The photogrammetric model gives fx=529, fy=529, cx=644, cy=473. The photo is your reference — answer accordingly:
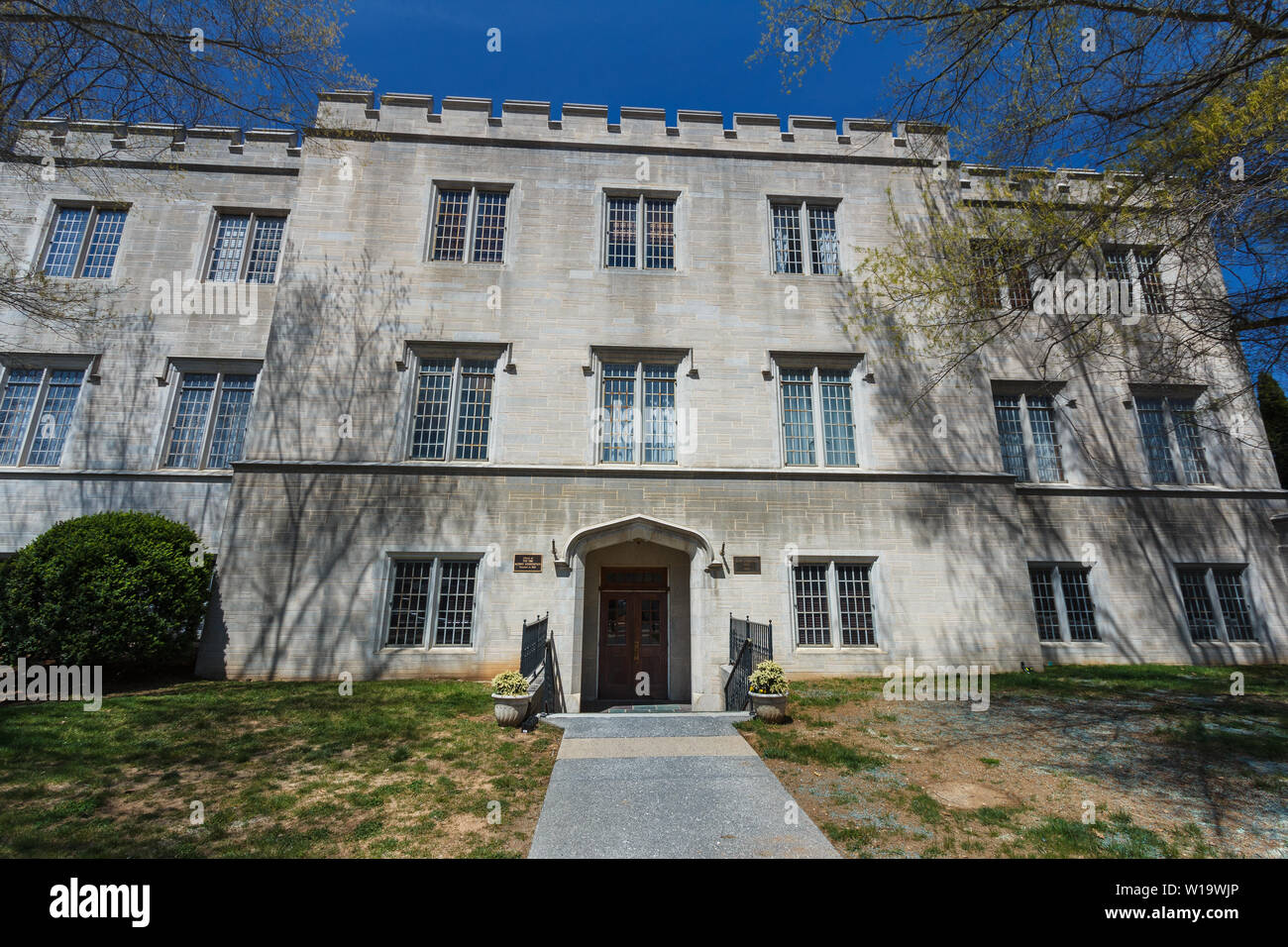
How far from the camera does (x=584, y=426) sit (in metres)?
14.3

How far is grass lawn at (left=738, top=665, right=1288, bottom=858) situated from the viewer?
5.33 metres

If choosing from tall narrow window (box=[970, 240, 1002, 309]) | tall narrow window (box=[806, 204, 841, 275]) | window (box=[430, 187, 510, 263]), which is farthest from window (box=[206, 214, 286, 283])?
tall narrow window (box=[970, 240, 1002, 309])

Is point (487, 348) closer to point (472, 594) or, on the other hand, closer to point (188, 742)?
point (472, 594)

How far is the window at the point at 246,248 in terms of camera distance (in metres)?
16.7

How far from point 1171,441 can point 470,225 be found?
22834mm

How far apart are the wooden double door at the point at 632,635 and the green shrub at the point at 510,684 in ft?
15.9

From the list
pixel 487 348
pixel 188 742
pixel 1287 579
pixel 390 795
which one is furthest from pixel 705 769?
pixel 1287 579

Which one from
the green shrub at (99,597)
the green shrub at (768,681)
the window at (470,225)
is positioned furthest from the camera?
the window at (470,225)

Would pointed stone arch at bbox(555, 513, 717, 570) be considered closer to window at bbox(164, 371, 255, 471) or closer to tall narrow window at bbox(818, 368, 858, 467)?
tall narrow window at bbox(818, 368, 858, 467)

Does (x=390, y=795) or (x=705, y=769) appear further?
(x=705, y=769)

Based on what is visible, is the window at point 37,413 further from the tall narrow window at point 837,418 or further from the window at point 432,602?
the tall narrow window at point 837,418

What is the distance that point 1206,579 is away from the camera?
15.8 meters

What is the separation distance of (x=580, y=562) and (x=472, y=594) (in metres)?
2.83

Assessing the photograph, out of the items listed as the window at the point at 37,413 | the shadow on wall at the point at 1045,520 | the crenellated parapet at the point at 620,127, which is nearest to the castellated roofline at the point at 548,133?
the crenellated parapet at the point at 620,127
